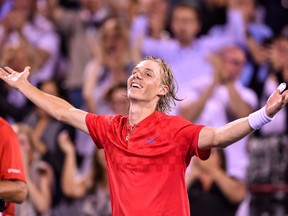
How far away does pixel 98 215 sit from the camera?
8125 millimetres

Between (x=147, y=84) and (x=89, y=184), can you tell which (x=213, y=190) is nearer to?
(x=89, y=184)

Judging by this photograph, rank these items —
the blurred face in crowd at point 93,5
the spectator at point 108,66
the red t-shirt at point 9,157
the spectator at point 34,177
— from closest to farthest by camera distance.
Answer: the red t-shirt at point 9,157
the spectator at point 34,177
the spectator at point 108,66
the blurred face in crowd at point 93,5

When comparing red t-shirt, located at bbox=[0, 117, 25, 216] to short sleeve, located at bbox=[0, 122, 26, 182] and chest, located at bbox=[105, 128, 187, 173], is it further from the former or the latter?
chest, located at bbox=[105, 128, 187, 173]

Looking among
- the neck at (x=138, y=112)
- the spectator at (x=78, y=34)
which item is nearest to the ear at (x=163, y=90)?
the neck at (x=138, y=112)

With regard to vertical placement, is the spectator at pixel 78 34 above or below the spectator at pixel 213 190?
above

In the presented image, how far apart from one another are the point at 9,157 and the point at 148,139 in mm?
1058

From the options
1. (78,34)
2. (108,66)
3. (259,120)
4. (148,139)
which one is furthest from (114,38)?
(259,120)

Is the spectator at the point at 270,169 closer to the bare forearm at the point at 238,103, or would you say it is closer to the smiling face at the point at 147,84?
the bare forearm at the point at 238,103

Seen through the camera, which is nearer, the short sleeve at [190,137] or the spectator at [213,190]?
the short sleeve at [190,137]

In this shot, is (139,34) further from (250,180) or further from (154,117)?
(154,117)

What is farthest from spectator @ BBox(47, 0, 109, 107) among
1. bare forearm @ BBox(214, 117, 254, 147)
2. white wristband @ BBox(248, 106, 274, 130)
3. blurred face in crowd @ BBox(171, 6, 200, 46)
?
white wristband @ BBox(248, 106, 274, 130)

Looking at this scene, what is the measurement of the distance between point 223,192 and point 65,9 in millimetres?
4079

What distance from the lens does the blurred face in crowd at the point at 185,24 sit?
944 centimetres

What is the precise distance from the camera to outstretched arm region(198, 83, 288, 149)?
465cm
